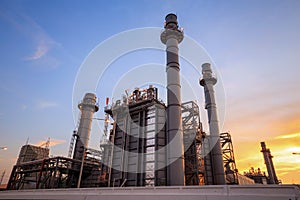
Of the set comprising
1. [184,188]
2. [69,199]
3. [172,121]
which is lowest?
[69,199]

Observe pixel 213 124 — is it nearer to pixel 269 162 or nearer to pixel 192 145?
pixel 192 145

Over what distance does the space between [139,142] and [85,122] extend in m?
19.2

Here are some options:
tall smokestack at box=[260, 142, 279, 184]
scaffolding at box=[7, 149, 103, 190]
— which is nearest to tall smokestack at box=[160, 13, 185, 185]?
scaffolding at box=[7, 149, 103, 190]

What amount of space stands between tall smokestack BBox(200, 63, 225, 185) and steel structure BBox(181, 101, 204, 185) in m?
3.15

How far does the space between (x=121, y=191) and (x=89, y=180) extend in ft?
70.0

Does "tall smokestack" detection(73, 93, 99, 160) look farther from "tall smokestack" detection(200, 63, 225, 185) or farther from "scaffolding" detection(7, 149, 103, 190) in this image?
"tall smokestack" detection(200, 63, 225, 185)

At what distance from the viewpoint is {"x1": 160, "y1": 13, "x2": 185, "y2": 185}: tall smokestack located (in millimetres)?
22250

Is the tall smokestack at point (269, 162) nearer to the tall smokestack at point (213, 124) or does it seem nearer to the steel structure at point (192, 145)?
the tall smokestack at point (213, 124)

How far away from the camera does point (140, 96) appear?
3203 cm

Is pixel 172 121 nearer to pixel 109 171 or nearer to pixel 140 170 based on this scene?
pixel 140 170

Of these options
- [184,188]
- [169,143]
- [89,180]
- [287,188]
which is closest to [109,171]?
[89,180]

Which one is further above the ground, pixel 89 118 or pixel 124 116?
pixel 89 118

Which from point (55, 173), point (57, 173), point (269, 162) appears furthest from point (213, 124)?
point (269, 162)

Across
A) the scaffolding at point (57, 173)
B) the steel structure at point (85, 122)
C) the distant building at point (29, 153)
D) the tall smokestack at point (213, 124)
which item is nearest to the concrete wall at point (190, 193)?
the scaffolding at point (57, 173)
